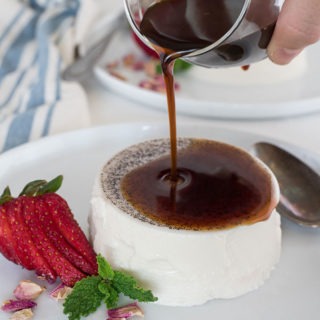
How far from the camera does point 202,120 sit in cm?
251

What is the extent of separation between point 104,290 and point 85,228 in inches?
14.2

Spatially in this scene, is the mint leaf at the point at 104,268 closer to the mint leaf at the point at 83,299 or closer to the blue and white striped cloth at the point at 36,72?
the mint leaf at the point at 83,299

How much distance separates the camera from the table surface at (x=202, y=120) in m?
2.40

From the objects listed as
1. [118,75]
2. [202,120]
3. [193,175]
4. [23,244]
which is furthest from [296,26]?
[118,75]

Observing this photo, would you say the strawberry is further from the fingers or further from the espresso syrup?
the fingers

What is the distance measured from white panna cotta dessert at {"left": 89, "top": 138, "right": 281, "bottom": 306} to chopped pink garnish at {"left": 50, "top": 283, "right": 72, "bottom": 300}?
5.4 inches

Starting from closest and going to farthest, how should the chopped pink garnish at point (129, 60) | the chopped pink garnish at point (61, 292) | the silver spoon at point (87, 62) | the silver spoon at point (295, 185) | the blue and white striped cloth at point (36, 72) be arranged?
the chopped pink garnish at point (61, 292), the silver spoon at point (295, 185), the blue and white striped cloth at point (36, 72), the silver spoon at point (87, 62), the chopped pink garnish at point (129, 60)

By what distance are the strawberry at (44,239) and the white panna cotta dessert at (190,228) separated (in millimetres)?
77

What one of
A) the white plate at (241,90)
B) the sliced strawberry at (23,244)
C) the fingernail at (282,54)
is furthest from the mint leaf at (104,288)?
the white plate at (241,90)

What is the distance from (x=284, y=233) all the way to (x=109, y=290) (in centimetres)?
59

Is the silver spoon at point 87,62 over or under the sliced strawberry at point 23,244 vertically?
under

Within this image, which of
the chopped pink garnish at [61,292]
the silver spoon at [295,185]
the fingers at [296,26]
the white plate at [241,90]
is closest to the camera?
the fingers at [296,26]

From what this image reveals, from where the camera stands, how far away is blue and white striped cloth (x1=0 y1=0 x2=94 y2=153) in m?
2.31

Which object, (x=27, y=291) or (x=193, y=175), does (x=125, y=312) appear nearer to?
(x=27, y=291)
